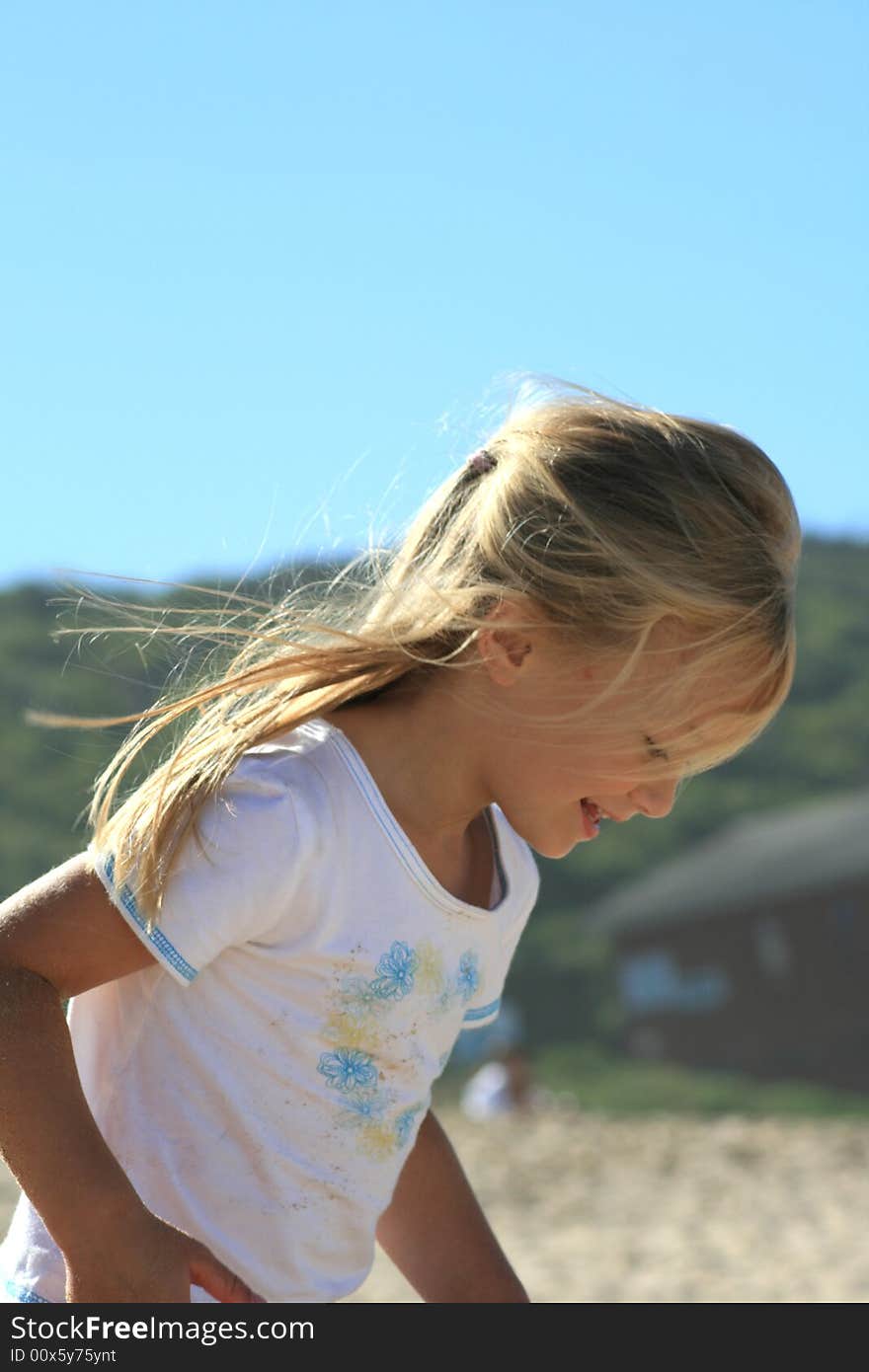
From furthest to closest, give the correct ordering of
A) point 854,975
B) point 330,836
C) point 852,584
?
point 852,584 < point 854,975 < point 330,836

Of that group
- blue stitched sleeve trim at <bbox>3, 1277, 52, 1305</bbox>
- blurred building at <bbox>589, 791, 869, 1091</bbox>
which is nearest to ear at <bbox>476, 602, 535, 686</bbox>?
blue stitched sleeve trim at <bbox>3, 1277, 52, 1305</bbox>

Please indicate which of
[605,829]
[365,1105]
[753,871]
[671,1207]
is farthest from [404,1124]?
[605,829]

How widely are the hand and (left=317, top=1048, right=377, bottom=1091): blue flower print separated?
0.27 metres

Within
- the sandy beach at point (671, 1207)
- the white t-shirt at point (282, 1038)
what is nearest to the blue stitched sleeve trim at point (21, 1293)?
the white t-shirt at point (282, 1038)

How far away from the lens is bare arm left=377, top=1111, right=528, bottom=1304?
6.39 feet

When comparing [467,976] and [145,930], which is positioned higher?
[145,930]

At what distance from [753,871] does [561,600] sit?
23808mm

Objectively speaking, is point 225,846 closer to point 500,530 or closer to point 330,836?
point 330,836

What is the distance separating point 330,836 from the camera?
1.62 metres

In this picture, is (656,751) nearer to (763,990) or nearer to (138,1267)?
(138,1267)

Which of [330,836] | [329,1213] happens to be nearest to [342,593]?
[330,836]

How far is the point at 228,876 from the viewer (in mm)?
1548

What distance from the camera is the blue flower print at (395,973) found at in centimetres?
168
